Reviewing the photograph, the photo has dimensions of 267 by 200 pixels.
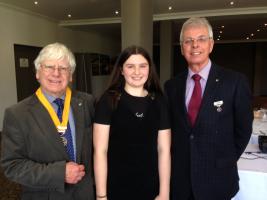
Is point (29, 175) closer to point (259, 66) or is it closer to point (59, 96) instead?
point (59, 96)

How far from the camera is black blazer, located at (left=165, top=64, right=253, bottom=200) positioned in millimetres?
1579

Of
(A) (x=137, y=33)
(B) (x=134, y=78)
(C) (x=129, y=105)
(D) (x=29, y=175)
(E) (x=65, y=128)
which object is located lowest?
(D) (x=29, y=175)

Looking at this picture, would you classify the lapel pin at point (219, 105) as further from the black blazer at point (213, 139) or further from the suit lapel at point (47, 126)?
the suit lapel at point (47, 126)

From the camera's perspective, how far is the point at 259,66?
606 inches

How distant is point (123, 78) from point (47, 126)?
509mm

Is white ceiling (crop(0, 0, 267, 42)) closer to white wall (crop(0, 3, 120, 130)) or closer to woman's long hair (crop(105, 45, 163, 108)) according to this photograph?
white wall (crop(0, 3, 120, 130))

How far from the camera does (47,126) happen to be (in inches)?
55.1

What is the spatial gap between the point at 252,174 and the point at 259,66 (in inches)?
592

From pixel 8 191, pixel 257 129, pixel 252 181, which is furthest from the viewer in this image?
pixel 8 191

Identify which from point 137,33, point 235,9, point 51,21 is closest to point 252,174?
point 137,33

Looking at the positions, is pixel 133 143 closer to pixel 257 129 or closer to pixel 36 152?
pixel 36 152

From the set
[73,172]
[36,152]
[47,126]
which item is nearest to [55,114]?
[47,126]

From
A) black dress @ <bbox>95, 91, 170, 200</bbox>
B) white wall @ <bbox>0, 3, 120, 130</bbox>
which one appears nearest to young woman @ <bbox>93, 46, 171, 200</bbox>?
black dress @ <bbox>95, 91, 170, 200</bbox>

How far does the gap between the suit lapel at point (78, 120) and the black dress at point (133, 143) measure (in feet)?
0.29
